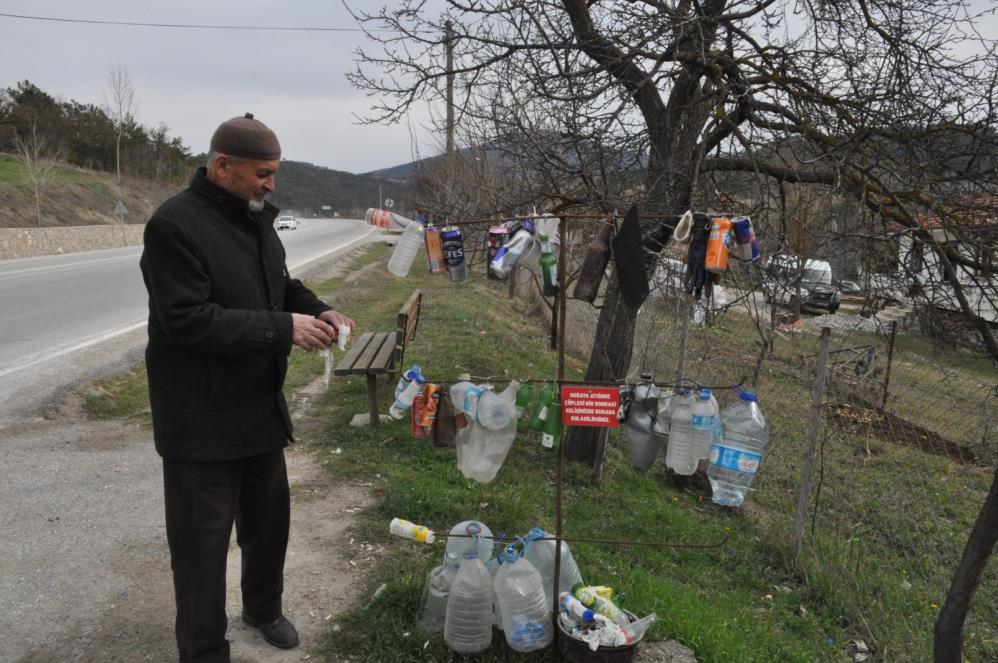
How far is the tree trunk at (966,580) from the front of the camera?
2.61 metres

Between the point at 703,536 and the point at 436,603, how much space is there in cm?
260

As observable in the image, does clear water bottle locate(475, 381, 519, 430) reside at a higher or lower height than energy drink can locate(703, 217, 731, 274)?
lower

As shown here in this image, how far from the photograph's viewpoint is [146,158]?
44688mm

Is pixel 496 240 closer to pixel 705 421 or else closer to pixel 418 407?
pixel 418 407

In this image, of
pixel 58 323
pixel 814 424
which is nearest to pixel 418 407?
pixel 814 424

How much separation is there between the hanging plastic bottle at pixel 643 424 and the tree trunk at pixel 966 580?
1527 mm

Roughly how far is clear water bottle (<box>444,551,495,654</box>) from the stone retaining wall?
795 inches

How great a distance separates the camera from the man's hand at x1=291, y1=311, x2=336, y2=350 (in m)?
2.27

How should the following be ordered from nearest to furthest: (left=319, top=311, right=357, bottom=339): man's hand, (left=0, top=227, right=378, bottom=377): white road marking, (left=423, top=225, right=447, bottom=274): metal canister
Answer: (left=319, top=311, right=357, bottom=339): man's hand < (left=423, top=225, right=447, bottom=274): metal canister < (left=0, top=227, right=378, bottom=377): white road marking

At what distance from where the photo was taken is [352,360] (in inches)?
235

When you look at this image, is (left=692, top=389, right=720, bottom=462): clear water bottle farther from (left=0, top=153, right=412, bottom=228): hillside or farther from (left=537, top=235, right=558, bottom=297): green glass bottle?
(left=0, top=153, right=412, bottom=228): hillside

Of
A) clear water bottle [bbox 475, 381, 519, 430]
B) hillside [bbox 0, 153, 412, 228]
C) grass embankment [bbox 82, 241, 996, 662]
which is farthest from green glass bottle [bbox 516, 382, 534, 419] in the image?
hillside [bbox 0, 153, 412, 228]

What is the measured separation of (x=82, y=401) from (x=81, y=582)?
324 centimetres

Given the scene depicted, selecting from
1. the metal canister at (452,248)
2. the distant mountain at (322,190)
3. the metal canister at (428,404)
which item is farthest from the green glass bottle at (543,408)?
the distant mountain at (322,190)
